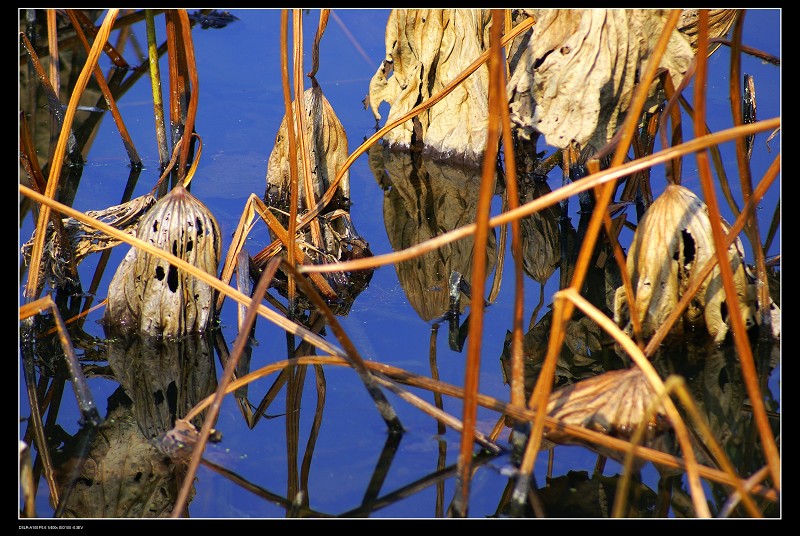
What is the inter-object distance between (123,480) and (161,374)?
384 millimetres

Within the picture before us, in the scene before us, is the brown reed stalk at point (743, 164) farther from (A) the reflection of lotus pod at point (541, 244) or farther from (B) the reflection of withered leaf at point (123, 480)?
(B) the reflection of withered leaf at point (123, 480)

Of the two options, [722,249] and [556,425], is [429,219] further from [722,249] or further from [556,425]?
[722,249]

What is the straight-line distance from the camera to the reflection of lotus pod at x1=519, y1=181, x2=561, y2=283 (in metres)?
2.36

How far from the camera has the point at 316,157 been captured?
8.08 feet

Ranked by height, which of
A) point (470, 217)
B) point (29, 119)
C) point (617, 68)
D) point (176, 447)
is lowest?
point (176, 447)

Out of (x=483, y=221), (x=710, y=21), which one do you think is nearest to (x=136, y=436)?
(x=483, y=221)

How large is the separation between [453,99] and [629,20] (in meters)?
1.52

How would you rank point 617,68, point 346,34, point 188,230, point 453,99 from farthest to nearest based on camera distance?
point 346,34 → point 453,99 → point 188,230 → point 617,68

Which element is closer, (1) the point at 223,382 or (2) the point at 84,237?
(1) the point at 223,382

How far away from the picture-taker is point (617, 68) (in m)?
1.42

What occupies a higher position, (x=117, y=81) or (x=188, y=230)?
(x=117, y=81)

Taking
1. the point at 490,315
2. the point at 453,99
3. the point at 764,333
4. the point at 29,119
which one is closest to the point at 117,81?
the point at 29,119

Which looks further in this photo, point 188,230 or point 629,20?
point 188,230

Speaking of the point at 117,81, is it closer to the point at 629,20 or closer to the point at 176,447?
the point at 176,447
